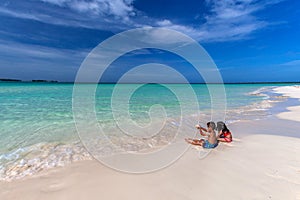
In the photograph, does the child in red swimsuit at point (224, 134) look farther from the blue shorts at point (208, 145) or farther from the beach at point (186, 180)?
the beach at point (186, 180)

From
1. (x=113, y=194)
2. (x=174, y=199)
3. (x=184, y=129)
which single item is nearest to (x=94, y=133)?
(x=184, y=129)

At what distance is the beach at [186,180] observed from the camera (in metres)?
3.24

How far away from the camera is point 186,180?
3719 mm

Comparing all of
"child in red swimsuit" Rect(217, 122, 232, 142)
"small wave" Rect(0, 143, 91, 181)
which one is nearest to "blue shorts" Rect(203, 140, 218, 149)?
"child in red swimsuit" Rect(217, 122, 232, 142)

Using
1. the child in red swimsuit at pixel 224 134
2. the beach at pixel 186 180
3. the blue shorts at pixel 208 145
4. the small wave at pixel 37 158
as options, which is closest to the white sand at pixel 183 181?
the beach at pixel 186 180

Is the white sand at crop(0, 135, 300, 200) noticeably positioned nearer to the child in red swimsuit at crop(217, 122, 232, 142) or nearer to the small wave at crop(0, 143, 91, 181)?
the small wave at crop(0, 143, 91, 181)

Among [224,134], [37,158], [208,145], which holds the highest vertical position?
[224,134]

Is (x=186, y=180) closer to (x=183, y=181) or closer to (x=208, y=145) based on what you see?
(x=183, y=181)

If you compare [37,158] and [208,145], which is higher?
[208,145]

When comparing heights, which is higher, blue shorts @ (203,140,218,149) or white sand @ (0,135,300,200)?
blue shorts @ (203,140,218,149)

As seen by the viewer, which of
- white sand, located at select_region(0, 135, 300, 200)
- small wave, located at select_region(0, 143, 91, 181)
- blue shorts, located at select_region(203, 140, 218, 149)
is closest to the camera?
white sand, located at select_region(0, 135, 300, 200)

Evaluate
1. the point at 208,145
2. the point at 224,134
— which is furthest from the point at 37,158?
the point at 224,134

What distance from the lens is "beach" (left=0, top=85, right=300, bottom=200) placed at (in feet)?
10.6

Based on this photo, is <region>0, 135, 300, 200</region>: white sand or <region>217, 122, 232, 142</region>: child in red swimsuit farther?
<region>217, 122, 232, 142</region>: child in red swimsuit
